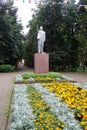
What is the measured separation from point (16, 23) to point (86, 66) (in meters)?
11.1

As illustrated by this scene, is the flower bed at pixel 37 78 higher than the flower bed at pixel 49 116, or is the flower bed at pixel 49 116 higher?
the flower bed at pixel 49 116

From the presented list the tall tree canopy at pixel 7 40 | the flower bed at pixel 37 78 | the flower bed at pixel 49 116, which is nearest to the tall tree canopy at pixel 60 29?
the tall tree canopy at pixel 7 40

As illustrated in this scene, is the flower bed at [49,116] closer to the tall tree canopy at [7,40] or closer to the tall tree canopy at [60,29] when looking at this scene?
the tall tree canopy at [60,29]

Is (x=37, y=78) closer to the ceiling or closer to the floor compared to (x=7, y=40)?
closer to the floor

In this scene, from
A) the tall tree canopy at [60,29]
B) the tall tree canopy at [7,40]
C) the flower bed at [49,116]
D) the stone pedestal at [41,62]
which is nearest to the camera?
the flower bed at [49,116]

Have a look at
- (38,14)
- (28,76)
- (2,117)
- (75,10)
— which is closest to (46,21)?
(38,14)

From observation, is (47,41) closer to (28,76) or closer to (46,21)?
(46,21)

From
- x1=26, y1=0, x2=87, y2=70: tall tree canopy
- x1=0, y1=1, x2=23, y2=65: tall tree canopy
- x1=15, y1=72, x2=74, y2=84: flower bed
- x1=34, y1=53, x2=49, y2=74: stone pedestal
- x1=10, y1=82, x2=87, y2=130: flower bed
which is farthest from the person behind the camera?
x1=0, y1=1, x2=23, y2=65: tall tree canopy

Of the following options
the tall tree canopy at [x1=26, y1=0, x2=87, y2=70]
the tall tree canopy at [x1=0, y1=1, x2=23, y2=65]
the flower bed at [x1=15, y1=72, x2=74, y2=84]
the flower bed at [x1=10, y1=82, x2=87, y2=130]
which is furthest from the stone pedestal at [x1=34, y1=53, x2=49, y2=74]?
the flower bed at [x1=10, y1=82, x2=87, y2=130]

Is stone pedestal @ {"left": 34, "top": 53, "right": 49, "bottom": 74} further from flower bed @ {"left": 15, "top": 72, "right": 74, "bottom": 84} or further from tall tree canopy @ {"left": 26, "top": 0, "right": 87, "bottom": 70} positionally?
tall tree canopy @ {"left": 26, "top": 0, "right": 87, "bottom": 70}

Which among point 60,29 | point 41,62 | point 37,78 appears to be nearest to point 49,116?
point 37,78

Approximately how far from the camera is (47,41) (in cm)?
3095

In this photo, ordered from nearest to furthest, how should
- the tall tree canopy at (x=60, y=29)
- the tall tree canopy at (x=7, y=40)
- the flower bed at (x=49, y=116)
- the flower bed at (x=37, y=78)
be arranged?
the flower bed at (x=49, y=116) < the flower bed at (x=37, y=78) < the tall tree canopy at (x=60, y=29) < the tall tree canopy at (x=7, y=40)

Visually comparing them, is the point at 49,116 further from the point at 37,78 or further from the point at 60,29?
the point at 60,29
